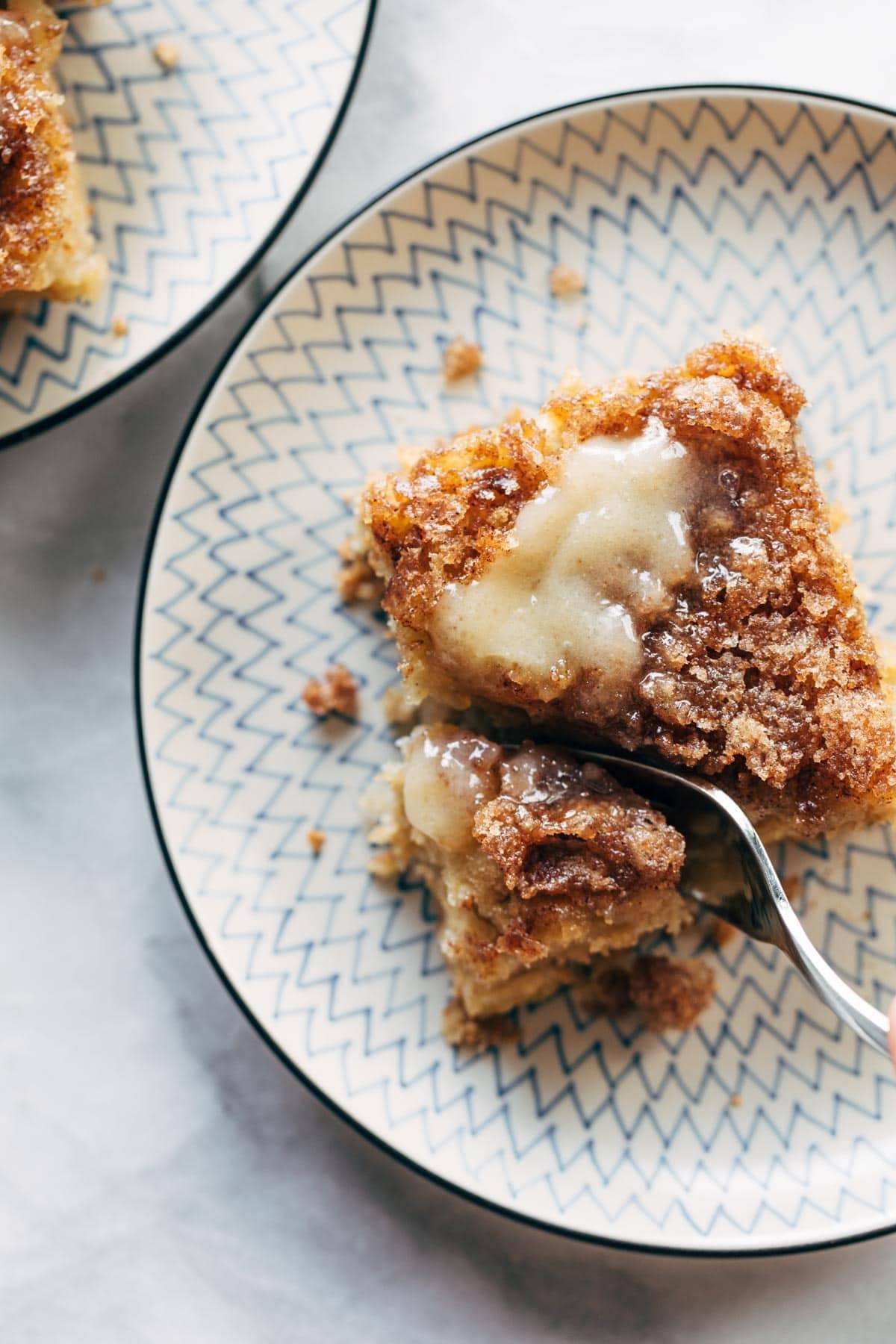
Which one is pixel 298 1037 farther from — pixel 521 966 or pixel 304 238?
pixel 304 238

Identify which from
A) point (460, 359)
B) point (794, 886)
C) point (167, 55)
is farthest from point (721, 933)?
point (167, 55)

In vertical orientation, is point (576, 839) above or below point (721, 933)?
above

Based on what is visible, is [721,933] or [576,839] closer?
[576,839]

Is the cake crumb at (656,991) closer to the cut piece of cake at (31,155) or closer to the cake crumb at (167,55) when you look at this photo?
the cut piece of cake at (31,155)

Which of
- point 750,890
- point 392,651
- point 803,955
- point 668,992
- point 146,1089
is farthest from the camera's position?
point 146,1089

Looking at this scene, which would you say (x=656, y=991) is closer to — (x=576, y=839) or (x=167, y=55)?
(x=576, y=839)

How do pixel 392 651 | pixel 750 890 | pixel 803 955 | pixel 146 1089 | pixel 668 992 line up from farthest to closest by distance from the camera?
pixel 146 1089, pixel 392 651, pixel 668 992, pixel 750 890, pixel 803 955

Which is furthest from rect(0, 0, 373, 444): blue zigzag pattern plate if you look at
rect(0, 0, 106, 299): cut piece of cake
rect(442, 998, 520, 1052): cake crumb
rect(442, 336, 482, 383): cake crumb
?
rect(442, 998, 520, 1052): cake crumb
